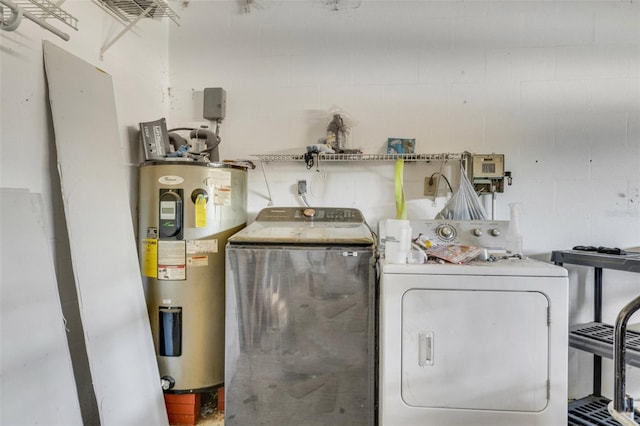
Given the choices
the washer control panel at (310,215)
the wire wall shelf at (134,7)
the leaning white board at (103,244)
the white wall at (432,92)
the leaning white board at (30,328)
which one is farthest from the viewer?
the white wall at (432,92)

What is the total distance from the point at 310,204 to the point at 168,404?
1396 millimetres

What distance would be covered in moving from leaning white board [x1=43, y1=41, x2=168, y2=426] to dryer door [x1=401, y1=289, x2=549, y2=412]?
1.22 meters

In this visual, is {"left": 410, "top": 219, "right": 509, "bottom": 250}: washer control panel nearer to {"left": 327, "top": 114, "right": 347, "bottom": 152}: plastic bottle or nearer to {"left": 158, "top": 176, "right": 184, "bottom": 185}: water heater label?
{"left": 327, "top": 114, "right": 347, "bottom": 152}: plastic bottle

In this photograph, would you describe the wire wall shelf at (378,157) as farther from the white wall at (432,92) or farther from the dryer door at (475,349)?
the dryer door at (475,349)

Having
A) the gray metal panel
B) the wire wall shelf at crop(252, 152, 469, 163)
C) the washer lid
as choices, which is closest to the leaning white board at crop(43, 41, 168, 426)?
the gray metal panel

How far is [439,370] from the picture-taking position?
1296mm

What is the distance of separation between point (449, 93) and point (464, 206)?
2.62 feet

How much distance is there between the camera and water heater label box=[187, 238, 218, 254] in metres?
1.64

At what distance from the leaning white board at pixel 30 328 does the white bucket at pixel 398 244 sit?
4.36 feet

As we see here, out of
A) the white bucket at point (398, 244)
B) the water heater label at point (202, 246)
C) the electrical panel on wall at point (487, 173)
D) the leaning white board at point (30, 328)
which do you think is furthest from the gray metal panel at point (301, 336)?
the electrical panel on wall at point (487, 173)

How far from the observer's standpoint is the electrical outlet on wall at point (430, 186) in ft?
6.79

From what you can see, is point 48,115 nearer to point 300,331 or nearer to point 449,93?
point 300,331

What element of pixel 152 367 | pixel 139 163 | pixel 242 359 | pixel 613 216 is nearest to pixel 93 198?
pixel 139 163

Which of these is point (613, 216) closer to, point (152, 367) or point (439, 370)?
point (439, 370)
